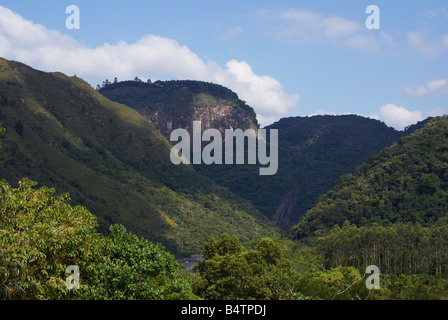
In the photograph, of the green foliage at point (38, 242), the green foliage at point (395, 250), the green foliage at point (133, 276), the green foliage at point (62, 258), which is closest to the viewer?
the green foliage at point (38, 242)

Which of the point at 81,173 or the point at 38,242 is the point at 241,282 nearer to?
the point at 38,242

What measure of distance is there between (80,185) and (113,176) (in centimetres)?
4289

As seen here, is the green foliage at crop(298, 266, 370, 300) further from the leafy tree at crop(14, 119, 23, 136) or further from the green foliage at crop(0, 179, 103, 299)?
the leafy tree at crop(14, 119, 23, 136)

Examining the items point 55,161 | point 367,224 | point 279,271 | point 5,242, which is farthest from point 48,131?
point 5,242

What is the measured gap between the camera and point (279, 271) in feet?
155

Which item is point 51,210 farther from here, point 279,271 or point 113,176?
point 113,176

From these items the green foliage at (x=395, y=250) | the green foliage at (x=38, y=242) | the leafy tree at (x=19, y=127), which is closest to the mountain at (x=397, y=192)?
the green foliage at (x=395, y=250)

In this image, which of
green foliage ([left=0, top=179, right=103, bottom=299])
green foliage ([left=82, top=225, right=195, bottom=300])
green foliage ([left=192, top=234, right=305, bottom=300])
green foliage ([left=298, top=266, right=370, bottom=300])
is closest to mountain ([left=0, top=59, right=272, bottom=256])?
green foliage ([left=192, top=234, right=305, bottom=300])

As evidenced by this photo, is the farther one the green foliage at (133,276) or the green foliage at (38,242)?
the green foliage at (133,276)

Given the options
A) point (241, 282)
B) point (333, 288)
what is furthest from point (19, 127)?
point (333, 288)

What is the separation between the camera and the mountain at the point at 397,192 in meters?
113

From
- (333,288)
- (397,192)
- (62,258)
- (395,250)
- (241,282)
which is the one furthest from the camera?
(397,192)

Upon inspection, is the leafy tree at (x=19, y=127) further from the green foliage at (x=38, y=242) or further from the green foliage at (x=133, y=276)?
the green foliage at (x=38, y=242)

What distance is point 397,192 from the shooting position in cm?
12050
